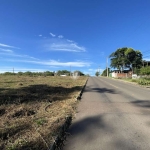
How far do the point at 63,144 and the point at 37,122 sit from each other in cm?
157

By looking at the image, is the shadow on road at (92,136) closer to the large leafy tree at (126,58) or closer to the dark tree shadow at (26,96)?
the dark tree shadow at (26,96)

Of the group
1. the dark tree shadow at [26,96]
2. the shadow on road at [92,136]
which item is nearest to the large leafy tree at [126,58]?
the dark tree shadow at [26,96]

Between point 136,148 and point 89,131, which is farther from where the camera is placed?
point 89,131

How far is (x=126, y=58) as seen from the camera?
66.3 m

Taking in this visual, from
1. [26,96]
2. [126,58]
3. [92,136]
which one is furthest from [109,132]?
[126,58]

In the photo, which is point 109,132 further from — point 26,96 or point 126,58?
point 126,58

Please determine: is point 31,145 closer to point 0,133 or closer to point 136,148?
point 0,133

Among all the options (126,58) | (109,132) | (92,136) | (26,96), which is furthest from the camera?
(126,58)

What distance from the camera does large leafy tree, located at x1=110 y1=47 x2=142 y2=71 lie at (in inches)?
2584

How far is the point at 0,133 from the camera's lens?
13.5 ft

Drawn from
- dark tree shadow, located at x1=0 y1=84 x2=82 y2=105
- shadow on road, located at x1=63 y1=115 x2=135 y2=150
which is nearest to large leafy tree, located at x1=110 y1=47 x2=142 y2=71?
dark tree shadow, located at x1=0 y1=84 x2=82 y2=105

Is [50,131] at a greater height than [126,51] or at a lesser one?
lesser

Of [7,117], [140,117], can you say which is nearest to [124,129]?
[140,117]

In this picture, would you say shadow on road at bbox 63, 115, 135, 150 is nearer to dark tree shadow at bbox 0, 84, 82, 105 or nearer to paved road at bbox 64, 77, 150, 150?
paved road at bbox 64, 77, 150, 150
